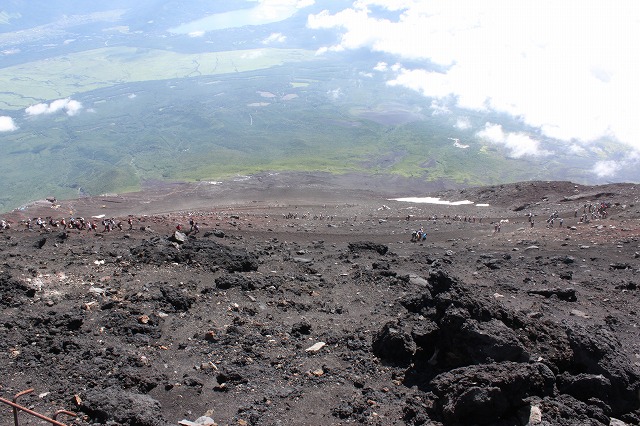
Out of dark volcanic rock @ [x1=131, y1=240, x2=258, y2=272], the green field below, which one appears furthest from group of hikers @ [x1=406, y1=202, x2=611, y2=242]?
the green field below

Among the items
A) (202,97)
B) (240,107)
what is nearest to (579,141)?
(240,107)

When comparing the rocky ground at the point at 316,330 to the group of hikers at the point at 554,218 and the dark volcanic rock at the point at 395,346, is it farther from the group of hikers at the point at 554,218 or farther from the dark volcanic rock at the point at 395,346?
the group of hikers at the point at 554,218

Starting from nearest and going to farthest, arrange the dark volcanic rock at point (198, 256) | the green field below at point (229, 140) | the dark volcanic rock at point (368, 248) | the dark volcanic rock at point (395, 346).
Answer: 1. the dark volcanic rock at point (395, 346)
2. the dark volcanic rock at point (198, 256)
3. the dark volcanic rock at point (368, 248)
4. the green field below at point (229, 140)

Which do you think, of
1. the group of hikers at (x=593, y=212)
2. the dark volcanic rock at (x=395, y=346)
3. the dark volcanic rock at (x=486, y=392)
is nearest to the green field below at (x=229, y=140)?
the group of hikers at (x=593, y=212)

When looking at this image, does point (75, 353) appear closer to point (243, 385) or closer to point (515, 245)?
point (243, 385)

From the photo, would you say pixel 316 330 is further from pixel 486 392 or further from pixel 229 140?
pixel 229 140

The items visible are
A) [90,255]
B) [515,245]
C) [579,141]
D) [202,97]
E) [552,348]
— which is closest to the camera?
[552,348]

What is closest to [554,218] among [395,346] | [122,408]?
[395,346]

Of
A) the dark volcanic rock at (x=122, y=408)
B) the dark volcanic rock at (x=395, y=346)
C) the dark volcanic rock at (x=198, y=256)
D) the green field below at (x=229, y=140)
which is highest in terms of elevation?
the green field below at (x=229, y=140)
